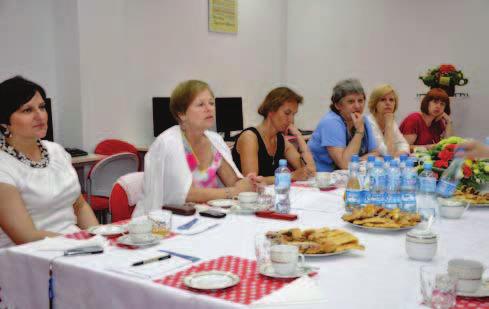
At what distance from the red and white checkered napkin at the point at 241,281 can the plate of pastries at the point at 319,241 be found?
0.16 metres

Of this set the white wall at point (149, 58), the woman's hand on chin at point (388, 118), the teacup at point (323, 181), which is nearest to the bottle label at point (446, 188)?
the teacup at point (323, 181)

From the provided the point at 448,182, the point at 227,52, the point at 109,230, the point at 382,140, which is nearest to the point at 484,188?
the point at 448,182

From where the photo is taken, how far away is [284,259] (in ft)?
4.72

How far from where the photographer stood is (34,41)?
15.5 ft

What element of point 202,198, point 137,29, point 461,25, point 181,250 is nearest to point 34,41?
point 137,29

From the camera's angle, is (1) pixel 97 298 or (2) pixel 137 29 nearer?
(1) pixel 97 298

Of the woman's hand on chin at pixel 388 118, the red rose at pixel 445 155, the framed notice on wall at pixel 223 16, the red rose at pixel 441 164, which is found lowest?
the red rose at pixel 441 164

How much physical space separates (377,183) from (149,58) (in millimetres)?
3630

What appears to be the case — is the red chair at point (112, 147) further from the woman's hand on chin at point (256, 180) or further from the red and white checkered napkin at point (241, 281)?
the red and white checkered napkin at point (241, 281)

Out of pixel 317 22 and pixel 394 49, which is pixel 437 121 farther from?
pixel 317 22

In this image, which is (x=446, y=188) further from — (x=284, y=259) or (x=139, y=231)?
(x=139, y=231)

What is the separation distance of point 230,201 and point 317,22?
5.35 m

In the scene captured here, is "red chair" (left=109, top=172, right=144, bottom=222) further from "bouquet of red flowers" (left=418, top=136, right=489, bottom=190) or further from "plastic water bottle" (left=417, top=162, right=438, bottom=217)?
"bouquet of red flowers" (left=418, top=136, right=489, bottom=190)

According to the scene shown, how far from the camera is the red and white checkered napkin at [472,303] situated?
126 centimetres
